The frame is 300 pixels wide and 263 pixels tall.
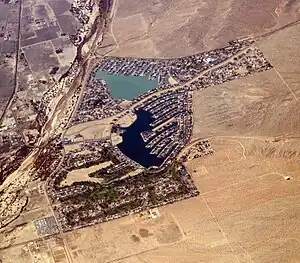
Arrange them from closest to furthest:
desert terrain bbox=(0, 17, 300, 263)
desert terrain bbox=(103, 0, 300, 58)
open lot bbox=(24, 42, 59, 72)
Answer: desert terrain bbox=(0, 17, 300, 263) → open lot bbox=(24, 42, 59, 72) → desert terrain bbox=(103, 0, 300, 58)

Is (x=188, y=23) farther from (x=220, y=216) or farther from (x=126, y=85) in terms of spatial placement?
(x=220, y=216)

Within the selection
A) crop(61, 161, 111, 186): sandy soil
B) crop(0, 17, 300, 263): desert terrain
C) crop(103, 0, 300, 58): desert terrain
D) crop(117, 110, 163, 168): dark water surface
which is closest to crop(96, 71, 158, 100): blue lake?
crop(117, 110, 163, 168): dark water surface

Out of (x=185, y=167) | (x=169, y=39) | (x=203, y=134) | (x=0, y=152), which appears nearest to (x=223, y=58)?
(x=169, y=39)

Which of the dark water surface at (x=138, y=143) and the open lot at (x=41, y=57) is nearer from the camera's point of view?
the dark water surface at (x=138, y=143)

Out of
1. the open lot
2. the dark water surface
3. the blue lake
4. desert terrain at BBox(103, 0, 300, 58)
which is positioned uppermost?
desert terrain at BBox(103, 0, 300, 58)

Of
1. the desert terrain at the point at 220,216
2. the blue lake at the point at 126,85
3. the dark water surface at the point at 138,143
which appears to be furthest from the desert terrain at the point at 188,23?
the desert terrain at the point at 220,216

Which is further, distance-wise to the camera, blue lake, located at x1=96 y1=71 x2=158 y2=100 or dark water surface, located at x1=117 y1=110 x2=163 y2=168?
blue lake, located at x1=96 y1=71 x2=158 y2=100

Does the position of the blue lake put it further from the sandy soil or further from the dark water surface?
the sandy soil

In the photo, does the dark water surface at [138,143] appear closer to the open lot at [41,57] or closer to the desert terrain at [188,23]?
the desert terrain at [188,23]

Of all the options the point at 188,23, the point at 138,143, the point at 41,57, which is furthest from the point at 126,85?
the point at 188,23

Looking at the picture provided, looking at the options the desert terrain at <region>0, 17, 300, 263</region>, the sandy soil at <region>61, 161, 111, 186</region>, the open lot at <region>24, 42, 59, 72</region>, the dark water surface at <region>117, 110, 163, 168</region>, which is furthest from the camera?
the open lot at <region>24, 42, 59, 72</region>
